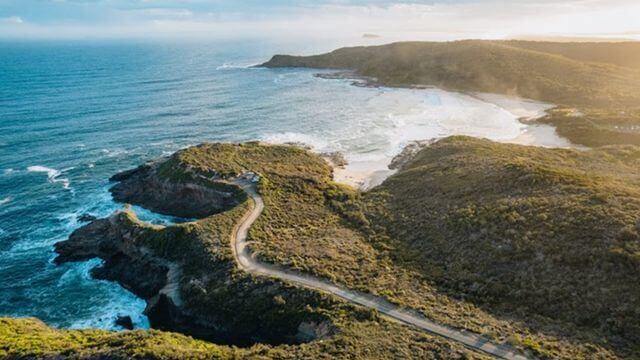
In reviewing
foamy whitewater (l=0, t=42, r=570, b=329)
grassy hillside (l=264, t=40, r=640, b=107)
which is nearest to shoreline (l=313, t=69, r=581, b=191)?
foamy whitewater (l=0, t=42, r=570, b=329)

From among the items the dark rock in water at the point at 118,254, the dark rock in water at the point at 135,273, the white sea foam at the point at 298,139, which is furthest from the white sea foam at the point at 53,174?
the white sea foam at the point at 298,139

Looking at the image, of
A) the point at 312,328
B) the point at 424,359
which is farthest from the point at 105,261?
the point at 424,359

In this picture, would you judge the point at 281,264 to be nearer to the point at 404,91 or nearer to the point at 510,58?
the point at 404,91

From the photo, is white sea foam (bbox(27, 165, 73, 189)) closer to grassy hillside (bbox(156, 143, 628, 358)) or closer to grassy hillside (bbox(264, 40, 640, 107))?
grassy hillside (bbox(156, 143, 628, 358))

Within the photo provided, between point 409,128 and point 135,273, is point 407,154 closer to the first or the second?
point 409,128

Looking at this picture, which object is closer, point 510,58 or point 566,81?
point 566,81

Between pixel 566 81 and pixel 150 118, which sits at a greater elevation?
pixel 566 81

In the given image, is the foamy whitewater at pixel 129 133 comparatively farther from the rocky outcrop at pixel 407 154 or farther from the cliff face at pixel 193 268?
the cliff face at pixel 193 268
